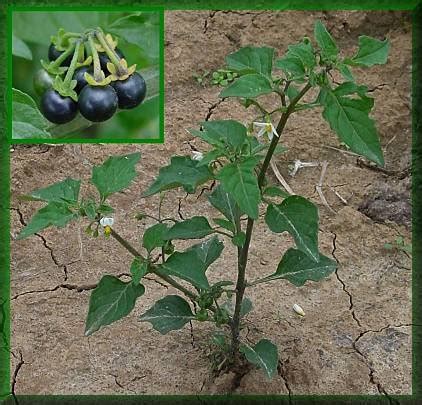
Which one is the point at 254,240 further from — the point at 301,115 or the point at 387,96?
the point at 387,96

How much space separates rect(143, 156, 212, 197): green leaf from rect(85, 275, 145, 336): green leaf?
0.37 m

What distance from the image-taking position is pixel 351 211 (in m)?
3.47

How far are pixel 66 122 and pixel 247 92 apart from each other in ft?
3.64

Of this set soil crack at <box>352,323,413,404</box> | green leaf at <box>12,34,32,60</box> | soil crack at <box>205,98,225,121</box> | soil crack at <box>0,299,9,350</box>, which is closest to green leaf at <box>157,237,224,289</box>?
soil crack at <box>352,323,413,404</box>

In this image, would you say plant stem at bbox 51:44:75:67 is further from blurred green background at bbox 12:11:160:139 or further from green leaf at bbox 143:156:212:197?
green leaf at bbox 143:156:212:197

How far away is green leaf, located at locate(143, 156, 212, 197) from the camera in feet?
6.86

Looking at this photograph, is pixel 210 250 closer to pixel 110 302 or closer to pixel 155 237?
pixel 155 237

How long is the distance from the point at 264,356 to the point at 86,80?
1.16 m

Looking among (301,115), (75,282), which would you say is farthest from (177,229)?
(301,115)

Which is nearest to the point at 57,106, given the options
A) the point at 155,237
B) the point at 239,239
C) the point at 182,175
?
the point at 155,237

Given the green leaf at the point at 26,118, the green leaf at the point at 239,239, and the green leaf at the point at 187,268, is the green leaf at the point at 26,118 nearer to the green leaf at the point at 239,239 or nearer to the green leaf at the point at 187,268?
the green leaf at the point at 187,268

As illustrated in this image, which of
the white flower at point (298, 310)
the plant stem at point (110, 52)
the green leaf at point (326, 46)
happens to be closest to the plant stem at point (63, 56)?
the plant stem at point (110, 52)

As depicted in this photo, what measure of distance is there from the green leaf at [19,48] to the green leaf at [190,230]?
1.08m

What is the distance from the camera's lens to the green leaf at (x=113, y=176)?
7.34 ft
